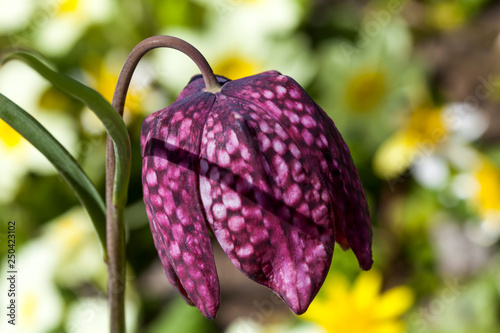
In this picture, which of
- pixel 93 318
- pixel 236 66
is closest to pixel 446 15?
pixel 236 66

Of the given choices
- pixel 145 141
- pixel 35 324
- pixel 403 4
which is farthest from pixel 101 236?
pixel 403 4

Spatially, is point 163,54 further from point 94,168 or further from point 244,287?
point 244,287

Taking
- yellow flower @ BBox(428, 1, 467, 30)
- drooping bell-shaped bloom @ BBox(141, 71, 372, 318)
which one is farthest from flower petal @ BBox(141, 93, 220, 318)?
yellow flower @ BBox(428, 1, 467, 30)

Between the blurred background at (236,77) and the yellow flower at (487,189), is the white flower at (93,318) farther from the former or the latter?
the yellow flower at (487,189)

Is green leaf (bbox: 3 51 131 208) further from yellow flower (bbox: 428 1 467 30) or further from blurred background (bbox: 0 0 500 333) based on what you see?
yellow flower (bbox: 428 1 467 30)

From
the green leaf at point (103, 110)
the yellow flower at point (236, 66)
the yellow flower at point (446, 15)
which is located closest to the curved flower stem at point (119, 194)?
the green leaf at point (103, 110)

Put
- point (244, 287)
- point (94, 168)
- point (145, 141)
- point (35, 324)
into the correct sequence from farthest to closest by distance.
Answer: point (244, 287) < point (94, 168) < point (35, 324) < point (145, 141)
